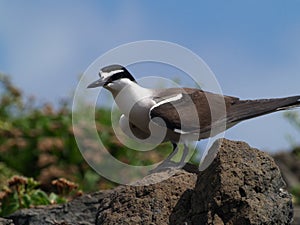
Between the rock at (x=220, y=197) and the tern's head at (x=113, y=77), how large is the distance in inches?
49.4

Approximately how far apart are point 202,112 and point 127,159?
6.16 metres

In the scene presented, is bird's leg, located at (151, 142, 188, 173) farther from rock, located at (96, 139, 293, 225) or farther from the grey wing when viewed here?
rock, located at (96, 139, 293, 225)

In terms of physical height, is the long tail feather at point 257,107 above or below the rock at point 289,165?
above

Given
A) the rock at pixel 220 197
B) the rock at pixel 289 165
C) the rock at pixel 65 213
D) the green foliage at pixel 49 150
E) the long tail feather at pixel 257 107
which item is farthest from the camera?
the rock at pixel 289 165

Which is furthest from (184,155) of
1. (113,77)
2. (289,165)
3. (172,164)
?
(289,165)

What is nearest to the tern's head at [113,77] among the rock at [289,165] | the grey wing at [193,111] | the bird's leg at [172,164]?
the grey wing at [193,111]

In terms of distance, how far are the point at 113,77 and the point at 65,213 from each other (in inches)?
46.5

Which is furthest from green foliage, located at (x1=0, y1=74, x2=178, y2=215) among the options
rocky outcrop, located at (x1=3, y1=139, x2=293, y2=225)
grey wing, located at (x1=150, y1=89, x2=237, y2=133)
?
rocky outcrop, located at (x1=3, y1=139, x2=293, y2=225)

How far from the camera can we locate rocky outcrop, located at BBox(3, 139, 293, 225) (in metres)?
4.96

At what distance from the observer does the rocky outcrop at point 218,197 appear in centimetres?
496

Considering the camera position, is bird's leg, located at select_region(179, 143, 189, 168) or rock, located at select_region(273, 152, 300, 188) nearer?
bird's leg, located at select_region(179, 143, 189, 168)

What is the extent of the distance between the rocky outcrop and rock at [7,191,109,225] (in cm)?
80

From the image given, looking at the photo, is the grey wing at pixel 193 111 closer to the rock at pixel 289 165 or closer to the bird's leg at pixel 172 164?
the bird's leg at pixel 172 164

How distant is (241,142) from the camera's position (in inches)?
210
